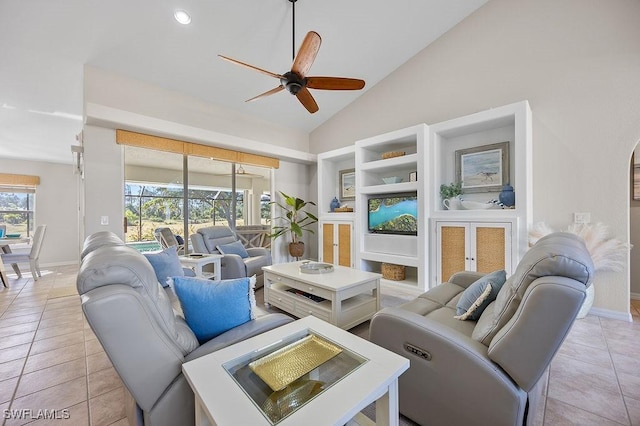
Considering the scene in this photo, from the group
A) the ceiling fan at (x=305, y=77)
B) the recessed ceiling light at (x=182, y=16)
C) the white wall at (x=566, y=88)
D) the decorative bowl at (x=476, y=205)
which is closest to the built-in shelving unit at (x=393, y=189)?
the decorative bowl at (x=476, y=205)

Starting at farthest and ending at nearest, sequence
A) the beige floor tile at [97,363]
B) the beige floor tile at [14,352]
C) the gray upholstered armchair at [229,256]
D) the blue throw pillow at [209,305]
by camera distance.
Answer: the gray upholstered armchair at [229,256], the beige floor tile at [14,352], the beige floor tile at [97,363], the blue throw pillow at [209,305]

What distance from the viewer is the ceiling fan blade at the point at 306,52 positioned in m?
2.11

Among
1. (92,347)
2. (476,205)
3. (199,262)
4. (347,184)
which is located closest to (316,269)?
(199,262)

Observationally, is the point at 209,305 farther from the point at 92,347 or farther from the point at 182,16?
the point at 182,16

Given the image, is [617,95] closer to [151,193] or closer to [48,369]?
[48,369]

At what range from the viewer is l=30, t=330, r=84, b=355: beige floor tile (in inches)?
84.6

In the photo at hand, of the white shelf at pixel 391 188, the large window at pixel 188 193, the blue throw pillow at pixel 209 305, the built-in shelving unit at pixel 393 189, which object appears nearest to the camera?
the blue throw pillow at pixel 209 305

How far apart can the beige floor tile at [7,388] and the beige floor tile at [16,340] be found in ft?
2.29

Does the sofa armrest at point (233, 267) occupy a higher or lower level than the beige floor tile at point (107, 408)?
higher

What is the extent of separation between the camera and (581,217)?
2.83 metres

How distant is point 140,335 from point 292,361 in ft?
1.89

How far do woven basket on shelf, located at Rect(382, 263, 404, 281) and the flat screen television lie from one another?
1.71 feet

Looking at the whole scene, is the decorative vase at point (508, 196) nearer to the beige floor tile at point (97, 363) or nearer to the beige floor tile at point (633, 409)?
the beige floor tile at point (633, 409)

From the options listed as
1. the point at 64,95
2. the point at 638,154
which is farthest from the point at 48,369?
the point at 638,154
